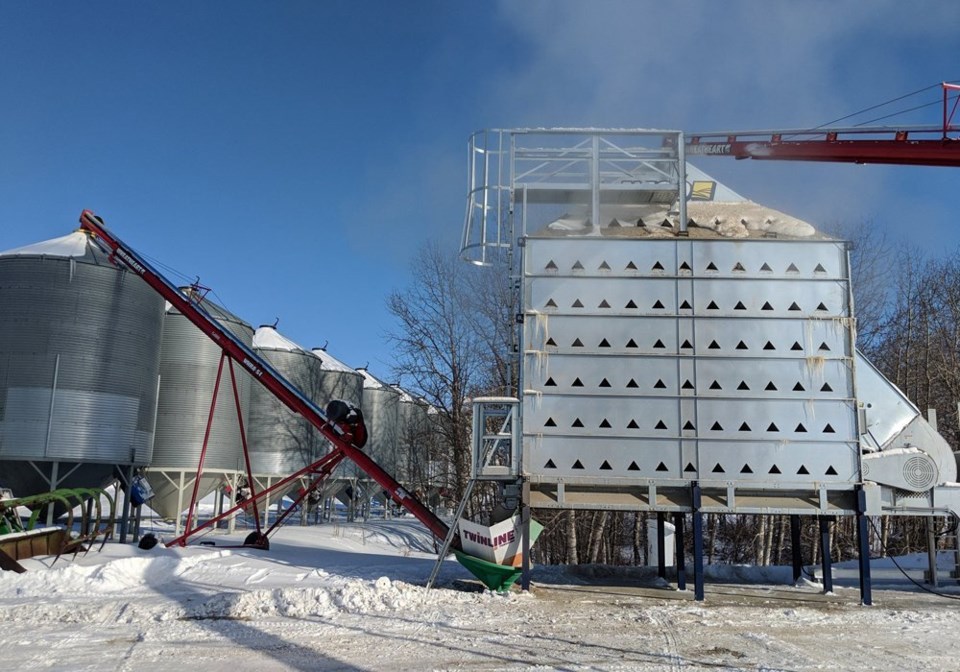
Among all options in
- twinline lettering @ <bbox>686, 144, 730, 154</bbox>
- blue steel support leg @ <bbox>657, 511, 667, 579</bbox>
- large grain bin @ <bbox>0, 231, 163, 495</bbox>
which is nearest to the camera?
blue steel support leg @ <bbox>657, 511, 667, 579</bbox>

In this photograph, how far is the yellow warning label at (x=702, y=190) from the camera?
15.2 m

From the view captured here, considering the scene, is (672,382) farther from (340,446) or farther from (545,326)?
(340,446)

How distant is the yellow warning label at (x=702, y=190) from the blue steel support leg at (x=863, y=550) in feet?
19.4

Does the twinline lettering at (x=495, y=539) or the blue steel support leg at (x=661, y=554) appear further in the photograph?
the blue steel support leg at (x=661, y=554)

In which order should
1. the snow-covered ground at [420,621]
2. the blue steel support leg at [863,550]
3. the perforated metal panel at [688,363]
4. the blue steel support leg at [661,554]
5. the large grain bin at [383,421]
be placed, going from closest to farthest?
1. the snow-covered ground at [420,621]
2. the blue steel support leg at [863,550]
3. the perforated metal panel at [688,363]
4. the blue steel support leg at [661,554]
5. the large grain bin at [383,421]

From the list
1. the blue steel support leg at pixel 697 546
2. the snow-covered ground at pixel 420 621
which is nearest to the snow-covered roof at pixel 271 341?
the snow-covered ground at pixel 420 621

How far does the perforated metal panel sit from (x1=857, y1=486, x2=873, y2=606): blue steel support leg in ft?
1.23

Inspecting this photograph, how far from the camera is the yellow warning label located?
15.2 meters

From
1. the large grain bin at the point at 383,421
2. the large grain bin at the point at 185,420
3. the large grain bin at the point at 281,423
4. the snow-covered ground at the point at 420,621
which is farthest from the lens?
the large grain bin at the point at 383,421

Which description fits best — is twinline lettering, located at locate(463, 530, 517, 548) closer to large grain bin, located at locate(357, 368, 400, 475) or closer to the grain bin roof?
the grain bin roof

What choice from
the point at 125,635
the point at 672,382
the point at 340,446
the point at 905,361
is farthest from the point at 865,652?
the point at 905,361

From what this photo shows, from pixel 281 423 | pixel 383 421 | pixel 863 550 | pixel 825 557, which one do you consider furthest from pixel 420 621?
pixel 383 421

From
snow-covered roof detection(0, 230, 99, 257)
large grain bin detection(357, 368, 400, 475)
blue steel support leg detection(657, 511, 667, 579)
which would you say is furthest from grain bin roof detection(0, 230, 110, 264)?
large grain bin detection(357, 368, 400, 475)

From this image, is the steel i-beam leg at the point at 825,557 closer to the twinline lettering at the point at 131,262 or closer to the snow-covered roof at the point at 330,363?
A: the twinline lettering at the point at 131,262
